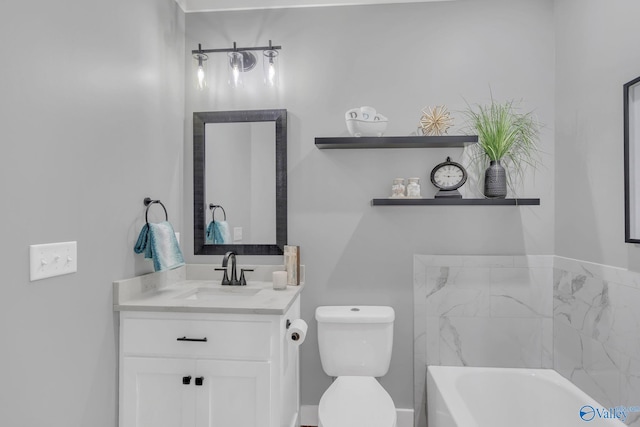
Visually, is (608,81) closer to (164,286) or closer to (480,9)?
(480,9)

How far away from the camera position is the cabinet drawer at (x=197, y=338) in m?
1.62

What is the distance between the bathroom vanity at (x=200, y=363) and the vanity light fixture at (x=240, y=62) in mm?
1366

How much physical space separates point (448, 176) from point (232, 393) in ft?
5.38

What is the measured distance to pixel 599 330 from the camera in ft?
5.83

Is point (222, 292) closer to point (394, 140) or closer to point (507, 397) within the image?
point (394, 140)

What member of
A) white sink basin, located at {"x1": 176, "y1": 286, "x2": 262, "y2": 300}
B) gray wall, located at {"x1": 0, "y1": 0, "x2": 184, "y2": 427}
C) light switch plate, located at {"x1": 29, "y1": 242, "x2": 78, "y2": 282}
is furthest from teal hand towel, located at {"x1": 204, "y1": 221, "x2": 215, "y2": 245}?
light switch plate, located at {"x1": 29, "y1": 242, "x2": 78, "y2": 282}

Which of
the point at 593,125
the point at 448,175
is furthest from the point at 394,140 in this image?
the point at 593,125

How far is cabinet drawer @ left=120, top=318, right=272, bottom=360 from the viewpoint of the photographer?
1.62 m

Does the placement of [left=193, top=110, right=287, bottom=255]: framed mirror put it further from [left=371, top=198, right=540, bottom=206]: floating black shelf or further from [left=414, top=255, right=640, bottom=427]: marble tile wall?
[left=414, top=255, right=640, bottom=427]: marble tile wall

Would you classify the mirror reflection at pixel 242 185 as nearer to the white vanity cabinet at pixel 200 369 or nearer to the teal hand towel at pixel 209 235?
the teal hand towel at pixel 209 235

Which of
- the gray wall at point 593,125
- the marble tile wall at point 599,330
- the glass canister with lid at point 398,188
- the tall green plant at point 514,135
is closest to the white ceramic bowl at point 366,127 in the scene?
the glass canister with lid at point 398,188

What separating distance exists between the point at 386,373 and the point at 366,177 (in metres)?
1.19

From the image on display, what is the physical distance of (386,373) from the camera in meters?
2.22

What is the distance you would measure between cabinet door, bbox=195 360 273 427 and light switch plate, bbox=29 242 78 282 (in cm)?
70
